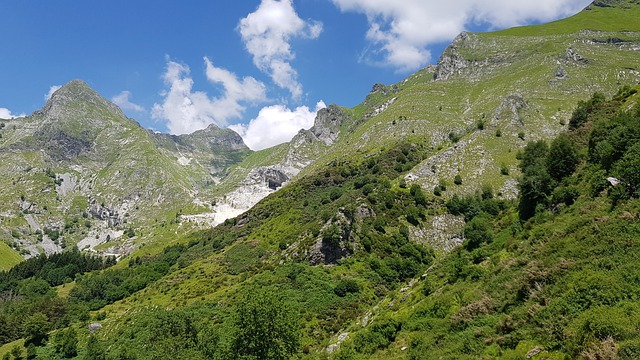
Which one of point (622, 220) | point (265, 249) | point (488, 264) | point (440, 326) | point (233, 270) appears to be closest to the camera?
point (622, 220)

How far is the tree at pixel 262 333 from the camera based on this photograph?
136 ft

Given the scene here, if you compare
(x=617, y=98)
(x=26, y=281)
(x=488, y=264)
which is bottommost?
(x=488, y=264)

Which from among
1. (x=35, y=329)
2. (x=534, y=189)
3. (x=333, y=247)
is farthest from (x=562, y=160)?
(x=35, y=329)

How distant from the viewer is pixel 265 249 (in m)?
123

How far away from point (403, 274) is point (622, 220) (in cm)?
5792

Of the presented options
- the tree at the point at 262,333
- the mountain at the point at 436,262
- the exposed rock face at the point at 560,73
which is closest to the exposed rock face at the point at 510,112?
the mountain at the point at 436,262

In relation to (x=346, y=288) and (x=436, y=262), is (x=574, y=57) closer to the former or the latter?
(x=436, y=262)

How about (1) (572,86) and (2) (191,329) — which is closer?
(2) (191,329)

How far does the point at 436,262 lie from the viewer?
59.0 meters

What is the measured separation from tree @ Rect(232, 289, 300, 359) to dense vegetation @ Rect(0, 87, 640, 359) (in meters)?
0.14

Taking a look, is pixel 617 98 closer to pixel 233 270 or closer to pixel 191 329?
pixel 191 329

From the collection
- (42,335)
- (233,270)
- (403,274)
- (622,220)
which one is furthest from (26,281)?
(622,220)

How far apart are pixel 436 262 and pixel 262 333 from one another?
97.2 ft

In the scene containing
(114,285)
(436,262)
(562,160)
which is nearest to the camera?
(562,160)
